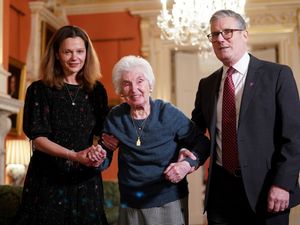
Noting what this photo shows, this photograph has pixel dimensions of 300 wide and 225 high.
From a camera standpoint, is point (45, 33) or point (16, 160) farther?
point (45, 33)

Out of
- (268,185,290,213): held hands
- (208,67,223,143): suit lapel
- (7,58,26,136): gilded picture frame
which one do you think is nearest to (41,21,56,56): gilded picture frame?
(7,58,26,136): gilded picture frame

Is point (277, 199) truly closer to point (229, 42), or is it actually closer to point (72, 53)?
point (229, 42)

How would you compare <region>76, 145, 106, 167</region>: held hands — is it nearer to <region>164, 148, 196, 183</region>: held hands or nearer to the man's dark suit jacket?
<region>164, 148, 196, 183</region>: held hands

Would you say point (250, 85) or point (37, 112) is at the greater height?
point (250, 85)

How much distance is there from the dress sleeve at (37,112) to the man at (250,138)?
0.76m

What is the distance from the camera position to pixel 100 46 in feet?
22.8

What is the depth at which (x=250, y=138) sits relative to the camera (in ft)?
6.28

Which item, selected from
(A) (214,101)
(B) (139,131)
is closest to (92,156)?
(B) (139,131)

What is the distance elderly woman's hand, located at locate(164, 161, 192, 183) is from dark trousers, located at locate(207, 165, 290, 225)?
0.94 feet

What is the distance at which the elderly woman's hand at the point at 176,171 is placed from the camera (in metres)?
1.78

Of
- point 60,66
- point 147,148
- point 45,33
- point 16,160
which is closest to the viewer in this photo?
point 147,148

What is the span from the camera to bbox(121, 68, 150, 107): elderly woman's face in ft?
6.26

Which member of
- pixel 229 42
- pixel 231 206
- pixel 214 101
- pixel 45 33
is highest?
pixel 45 33

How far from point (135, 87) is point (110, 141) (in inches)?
10.5
